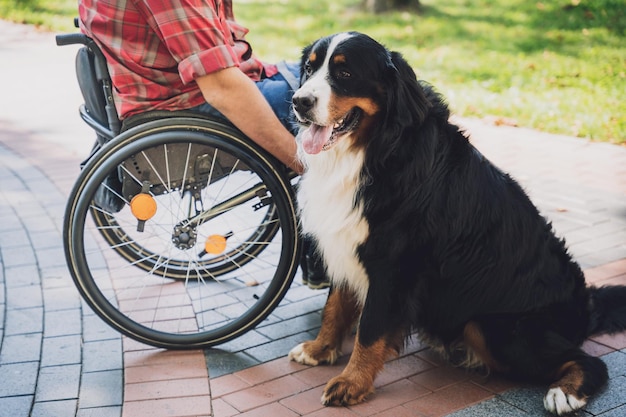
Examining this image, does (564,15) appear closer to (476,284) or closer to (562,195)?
(562,195)

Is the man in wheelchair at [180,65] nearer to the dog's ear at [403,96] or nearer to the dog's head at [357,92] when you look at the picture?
the dog's head at [357,92]

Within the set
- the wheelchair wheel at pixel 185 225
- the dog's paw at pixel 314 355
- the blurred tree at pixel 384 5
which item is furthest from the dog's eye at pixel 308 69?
the blurred tree at pixel 384 5

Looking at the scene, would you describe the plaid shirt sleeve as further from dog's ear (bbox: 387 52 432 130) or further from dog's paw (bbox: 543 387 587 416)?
dog's paw (bbox: 543 387 587 416)

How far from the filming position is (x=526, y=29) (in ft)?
35.8

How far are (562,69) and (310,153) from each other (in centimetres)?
689

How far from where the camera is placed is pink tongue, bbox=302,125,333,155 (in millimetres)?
2545

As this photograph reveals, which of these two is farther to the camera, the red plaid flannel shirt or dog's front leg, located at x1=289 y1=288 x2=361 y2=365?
dog's front leg, located at x1=289 y1=288 x2=361 y2=365

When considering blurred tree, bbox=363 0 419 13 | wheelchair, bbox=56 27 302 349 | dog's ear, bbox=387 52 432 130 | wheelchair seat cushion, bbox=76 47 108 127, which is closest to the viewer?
dog's ear, bbox=387 52 432 130

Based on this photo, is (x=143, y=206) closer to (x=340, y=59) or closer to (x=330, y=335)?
(x=330, y=335)

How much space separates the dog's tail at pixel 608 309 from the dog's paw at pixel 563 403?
0.42 metres

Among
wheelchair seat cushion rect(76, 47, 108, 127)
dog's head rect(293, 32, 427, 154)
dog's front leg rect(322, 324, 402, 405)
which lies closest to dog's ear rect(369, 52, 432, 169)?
dog's head rect(293, 32, 427, 154)

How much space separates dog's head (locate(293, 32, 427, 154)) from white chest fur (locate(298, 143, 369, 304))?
0.38 feet

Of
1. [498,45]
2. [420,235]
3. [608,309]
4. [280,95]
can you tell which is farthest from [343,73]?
[498,45]

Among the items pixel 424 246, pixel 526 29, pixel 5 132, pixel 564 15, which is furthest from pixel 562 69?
pixel 424 246
